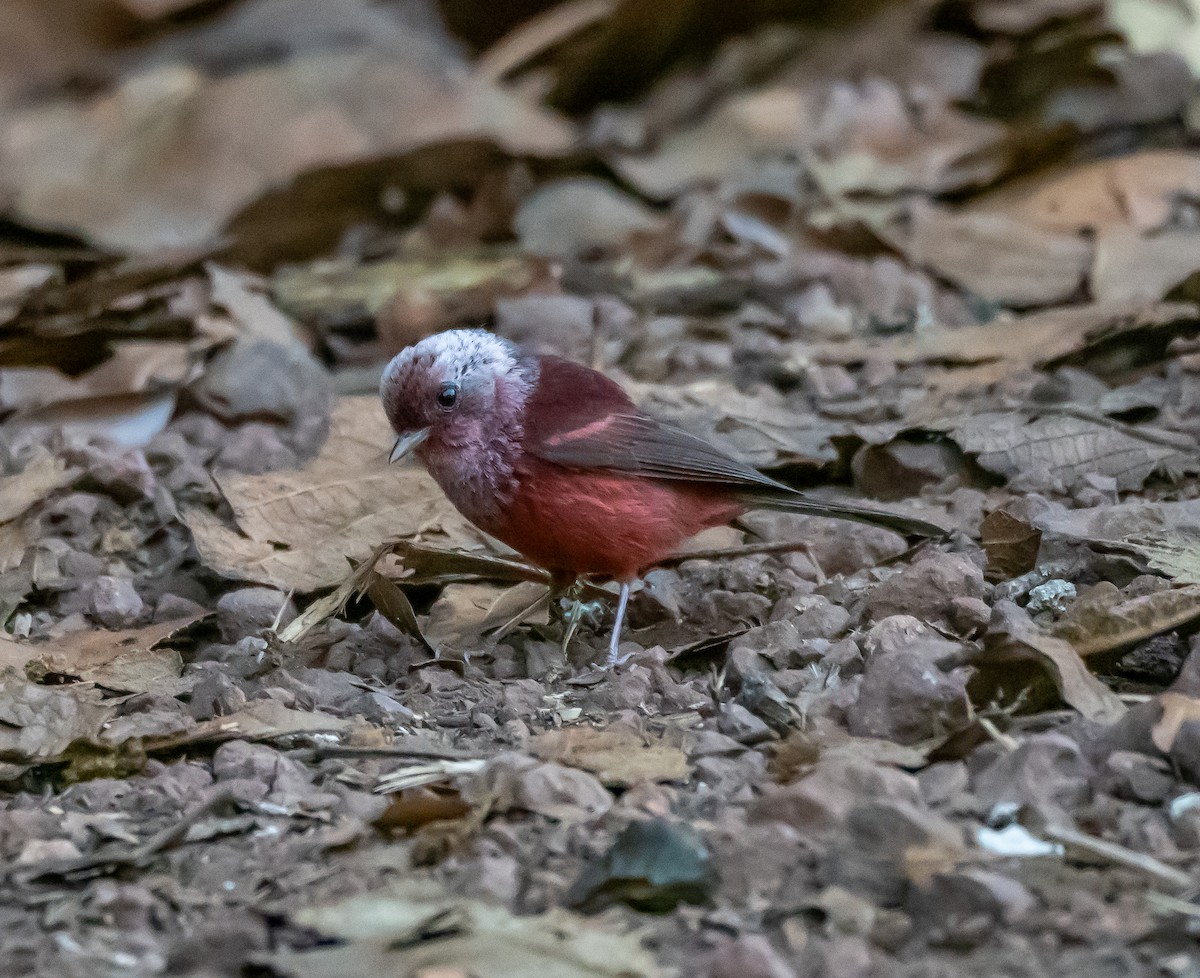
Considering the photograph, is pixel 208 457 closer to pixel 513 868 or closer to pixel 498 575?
Result: pixel 498 575

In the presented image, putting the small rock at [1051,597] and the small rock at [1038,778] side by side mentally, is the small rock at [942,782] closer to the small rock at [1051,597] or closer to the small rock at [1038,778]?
the small rock at [1038,778]

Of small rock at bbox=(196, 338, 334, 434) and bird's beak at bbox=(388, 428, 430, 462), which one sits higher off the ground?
bird's beak at bbox=(388, 428, 430, 462)

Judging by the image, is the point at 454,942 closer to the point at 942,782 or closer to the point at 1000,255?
the point at 942,782

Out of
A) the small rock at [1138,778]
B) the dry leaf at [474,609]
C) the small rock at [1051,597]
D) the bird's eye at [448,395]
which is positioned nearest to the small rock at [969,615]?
the small rock at [1051,597]

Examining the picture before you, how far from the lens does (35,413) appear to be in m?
5.70

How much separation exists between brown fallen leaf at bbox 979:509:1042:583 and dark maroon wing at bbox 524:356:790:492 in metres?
0.64

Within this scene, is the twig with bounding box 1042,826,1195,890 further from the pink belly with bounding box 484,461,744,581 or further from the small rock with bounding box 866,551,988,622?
the pink belly with bounding box 484,461,744,581

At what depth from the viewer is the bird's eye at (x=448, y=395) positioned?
15.2 ft

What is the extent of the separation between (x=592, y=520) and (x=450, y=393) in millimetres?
583

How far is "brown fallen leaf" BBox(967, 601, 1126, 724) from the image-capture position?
3289 millimetres

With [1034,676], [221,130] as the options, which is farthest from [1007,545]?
[221,130]

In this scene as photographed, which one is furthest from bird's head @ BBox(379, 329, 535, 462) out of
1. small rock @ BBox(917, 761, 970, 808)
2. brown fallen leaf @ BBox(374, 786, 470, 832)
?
small rock @ BBox(917, 761, 970, 808)

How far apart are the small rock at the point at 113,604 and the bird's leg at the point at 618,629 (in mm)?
1401

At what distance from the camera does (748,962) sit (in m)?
2.50
